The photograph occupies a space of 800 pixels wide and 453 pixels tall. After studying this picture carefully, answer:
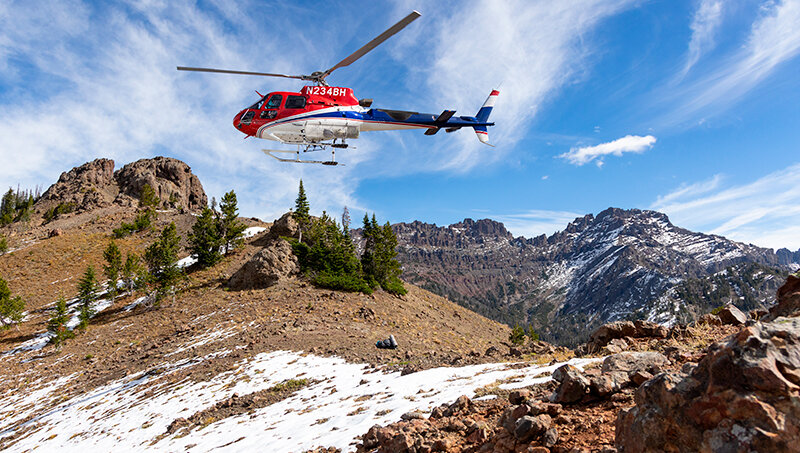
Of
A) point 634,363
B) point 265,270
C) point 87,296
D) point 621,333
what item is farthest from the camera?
point 87,296

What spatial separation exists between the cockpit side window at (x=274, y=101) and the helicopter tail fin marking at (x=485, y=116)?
34.6ft

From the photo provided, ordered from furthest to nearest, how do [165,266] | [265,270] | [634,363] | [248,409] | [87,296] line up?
1. [165,266]
2. [87,296]
3. [265,270]
4. [248,409]
5. [634,363]

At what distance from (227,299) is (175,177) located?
112 m

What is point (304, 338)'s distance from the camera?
22406 millimetres

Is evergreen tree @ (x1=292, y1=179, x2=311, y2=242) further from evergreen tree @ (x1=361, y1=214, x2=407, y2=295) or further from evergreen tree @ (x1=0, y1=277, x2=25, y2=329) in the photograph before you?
evergreen tree @ (x1=0, y1=277, x2=25, y2=329)

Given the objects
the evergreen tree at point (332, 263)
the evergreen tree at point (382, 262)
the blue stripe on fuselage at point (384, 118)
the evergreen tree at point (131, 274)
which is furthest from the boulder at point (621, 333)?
the evergreen tree at point (131, 274)

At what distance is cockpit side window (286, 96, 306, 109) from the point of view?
19203 mm

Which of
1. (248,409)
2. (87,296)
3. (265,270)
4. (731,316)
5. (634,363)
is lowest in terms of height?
(248,409)

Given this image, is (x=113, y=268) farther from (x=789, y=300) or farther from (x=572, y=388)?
(x=789, y=300)

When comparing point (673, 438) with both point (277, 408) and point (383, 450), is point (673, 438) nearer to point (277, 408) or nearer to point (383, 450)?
point (383, 450)

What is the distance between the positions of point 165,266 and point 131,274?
6910mm

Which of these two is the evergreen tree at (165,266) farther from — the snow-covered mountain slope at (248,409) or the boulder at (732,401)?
the boulder at (732,401)

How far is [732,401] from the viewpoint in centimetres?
364

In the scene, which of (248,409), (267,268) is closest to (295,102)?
(248,409)
